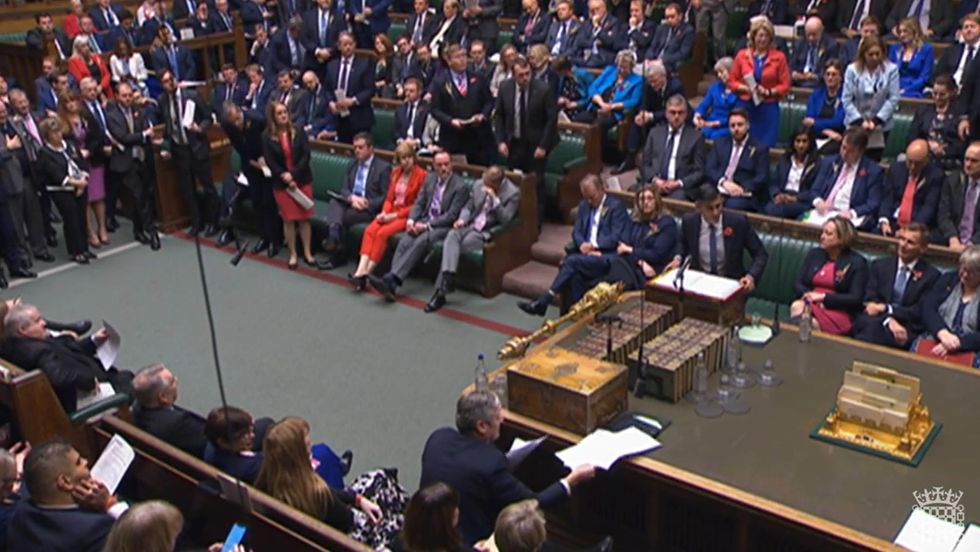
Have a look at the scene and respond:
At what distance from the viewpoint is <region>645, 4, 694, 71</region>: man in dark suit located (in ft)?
27.9

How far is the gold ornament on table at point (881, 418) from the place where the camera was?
3527 mm

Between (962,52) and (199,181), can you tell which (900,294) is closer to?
(962,52)

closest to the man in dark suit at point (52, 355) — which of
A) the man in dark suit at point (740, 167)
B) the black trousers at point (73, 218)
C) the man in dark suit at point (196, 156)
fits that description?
the black trousers at point (73, 218)

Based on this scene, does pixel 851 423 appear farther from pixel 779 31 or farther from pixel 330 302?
pixel 779 31

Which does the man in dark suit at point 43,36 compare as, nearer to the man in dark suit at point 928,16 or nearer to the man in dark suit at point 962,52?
the man in dark suit at point 928,16

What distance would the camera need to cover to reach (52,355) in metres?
4.38

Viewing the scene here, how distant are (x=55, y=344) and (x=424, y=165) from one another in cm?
336

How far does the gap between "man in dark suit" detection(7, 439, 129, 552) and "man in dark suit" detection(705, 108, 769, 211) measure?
428cm

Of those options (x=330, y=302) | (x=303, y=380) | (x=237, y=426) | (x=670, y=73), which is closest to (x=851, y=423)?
(x=237, y=426)

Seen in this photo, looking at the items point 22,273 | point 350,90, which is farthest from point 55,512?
point 350,90

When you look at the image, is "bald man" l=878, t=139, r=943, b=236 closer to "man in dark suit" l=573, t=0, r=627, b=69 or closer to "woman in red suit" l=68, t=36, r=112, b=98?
"man in dark suit" l=573, t=0, r=627, b=69

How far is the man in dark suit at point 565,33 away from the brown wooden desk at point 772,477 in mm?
5167

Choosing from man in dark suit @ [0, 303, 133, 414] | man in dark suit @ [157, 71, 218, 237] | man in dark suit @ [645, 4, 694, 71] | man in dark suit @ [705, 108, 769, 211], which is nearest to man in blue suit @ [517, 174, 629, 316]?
man in dark suit @ [705, 108, 769, 211]

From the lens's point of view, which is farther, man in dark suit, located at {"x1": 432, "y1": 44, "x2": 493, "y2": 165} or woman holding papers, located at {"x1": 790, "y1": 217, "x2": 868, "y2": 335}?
man in dark suit, located at {"x1": 432, "y1": 44, "x2": 493, "y2": 165}
